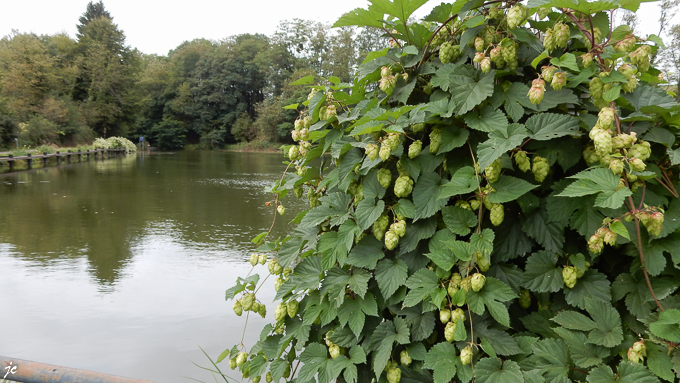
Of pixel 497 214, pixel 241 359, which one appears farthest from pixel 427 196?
pixel 241 359

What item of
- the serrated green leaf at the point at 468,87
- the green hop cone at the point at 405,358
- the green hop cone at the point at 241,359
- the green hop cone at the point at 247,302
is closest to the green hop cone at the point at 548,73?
the serrated green leaf at the point at 468,87

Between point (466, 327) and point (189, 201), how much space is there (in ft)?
33.2

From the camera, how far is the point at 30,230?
23.3 ft

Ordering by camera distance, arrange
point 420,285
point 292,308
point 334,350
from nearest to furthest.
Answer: point 420,285 → point 334,350 → point 292,308

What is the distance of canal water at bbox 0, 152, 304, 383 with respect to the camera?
337 centimetres

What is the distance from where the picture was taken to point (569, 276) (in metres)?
0.93

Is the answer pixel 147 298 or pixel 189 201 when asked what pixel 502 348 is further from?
pixel 189 201

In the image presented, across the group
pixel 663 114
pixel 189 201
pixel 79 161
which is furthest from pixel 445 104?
pixel 79 161

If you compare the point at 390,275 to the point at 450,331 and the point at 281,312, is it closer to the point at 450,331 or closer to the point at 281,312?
the point at 450,331

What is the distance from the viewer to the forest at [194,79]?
128ft

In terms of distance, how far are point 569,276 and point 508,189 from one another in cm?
22

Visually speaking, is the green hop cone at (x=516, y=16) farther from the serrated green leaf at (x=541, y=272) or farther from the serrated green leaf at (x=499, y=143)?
the serrated green leaf at (x=541, y=272)

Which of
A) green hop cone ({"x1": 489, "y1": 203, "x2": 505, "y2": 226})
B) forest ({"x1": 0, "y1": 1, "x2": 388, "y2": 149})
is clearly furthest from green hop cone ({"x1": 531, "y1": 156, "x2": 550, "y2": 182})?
forest ({"x1": 0, "y1": 1, "x2": 388, "y2": 149})

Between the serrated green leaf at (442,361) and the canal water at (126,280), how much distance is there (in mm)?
1741
